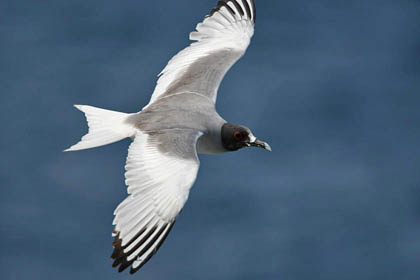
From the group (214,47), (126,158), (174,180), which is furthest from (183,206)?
(214,47)

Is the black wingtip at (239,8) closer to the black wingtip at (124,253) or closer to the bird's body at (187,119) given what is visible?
the bird's body at (187,119)

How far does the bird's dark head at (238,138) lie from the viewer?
9.81 m

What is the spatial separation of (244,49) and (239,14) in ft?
2.95

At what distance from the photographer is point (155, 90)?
10961 mm

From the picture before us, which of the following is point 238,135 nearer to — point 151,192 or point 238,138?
point 238,138

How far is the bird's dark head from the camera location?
9.81 meters

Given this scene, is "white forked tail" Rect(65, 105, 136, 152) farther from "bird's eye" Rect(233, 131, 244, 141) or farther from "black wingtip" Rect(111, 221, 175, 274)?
"black wingtip" Rect(111, 221, 175, 274)

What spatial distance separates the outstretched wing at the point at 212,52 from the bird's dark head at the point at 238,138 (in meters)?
0.92

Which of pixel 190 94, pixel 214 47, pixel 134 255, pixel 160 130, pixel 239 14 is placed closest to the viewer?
pixel 134 255

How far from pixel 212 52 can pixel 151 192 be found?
11.2ft

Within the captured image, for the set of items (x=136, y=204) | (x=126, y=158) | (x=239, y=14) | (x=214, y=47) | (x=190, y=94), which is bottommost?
(x=136, y=204)

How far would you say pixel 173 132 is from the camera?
9430 mm

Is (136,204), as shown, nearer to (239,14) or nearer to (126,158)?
(126,158)

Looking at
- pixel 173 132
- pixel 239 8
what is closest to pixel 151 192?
pixel 173 132
